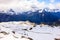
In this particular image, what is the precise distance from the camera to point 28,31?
176 inches

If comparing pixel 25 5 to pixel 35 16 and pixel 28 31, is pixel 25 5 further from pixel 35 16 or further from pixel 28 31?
pixel 28 31

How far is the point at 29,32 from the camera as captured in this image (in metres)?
4.44

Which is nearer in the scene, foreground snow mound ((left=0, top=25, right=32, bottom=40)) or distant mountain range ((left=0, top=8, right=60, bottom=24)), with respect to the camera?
foreground snow mound ((left=0, top=25, right=32, bottom=40))

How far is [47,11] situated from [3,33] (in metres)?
1.34

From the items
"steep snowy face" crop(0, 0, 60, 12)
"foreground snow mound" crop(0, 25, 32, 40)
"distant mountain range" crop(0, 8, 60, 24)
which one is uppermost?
"steep snowy face" crop(0, 0, 60, 12)

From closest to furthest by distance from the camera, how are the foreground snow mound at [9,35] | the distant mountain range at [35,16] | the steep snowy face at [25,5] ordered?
1. the foreground snow mound at [9,35]
2. the distant mountain range at [35,16]
3. the steep snowy face at [25,5]

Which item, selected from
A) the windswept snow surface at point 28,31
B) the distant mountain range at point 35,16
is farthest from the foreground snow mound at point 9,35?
the distant mountain range at point 35,16

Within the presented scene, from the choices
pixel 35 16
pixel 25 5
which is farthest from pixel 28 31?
pixel 25 5

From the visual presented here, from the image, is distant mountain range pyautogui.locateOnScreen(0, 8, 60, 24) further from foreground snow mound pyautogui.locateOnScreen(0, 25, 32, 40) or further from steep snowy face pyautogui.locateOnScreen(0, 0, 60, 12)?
foreground snow mound pyautogui.locateOnScreen(0, 25, 32, 40)

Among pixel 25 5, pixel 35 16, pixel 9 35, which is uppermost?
pixel 25 5

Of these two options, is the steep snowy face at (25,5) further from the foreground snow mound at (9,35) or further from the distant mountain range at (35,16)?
the foreground snow mound at (9,35)

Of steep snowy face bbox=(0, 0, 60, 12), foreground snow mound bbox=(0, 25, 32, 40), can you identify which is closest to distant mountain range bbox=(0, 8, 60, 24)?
steep snowy face bbox=(0, 0, 60, 12)

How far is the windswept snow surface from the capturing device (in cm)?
420

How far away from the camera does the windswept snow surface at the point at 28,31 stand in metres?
4.20
